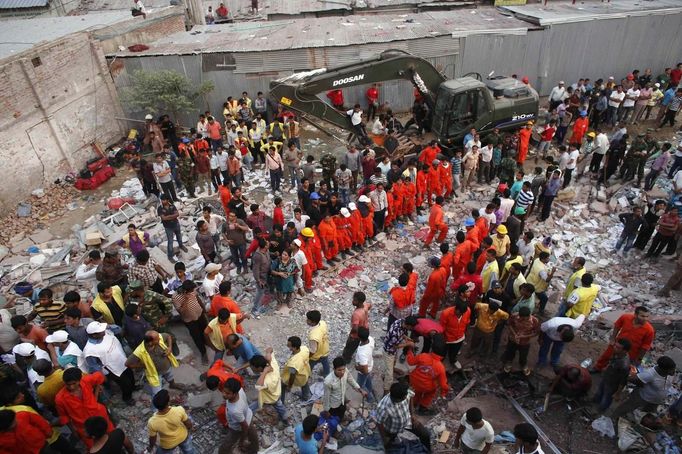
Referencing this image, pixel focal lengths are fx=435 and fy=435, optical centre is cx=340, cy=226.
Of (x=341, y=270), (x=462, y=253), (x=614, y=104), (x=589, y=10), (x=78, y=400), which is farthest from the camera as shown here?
(x=589, y=10)

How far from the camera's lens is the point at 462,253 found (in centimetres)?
745

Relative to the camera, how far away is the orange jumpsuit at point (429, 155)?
34.1 ft

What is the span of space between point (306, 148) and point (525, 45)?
860 cm

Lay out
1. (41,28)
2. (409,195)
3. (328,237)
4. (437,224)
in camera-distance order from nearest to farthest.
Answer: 1. (328,237)
2. (437,224)
3. (409,195)
4. (41,28)

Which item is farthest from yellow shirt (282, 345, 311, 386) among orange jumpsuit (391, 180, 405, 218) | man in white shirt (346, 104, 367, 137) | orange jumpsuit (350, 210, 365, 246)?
man in white shirt (346, 104, 367, 137)

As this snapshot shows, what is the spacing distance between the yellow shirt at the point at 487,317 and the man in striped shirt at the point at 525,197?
3.39 metres

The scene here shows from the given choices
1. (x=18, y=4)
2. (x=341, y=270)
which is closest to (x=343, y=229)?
(x=341, y=270)

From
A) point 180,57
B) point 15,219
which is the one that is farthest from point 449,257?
point 180,57

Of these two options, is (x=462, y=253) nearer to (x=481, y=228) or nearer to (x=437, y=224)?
(x=481, y=228)

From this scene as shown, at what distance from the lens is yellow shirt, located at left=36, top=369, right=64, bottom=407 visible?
5012 millimetres

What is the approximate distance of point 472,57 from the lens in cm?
1515

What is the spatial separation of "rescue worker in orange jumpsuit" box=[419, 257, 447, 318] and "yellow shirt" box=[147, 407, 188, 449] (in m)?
4.00

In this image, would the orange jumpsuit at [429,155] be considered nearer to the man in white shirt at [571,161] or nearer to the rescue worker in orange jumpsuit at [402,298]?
the man in white shirt at [571,161]

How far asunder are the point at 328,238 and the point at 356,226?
723mm
